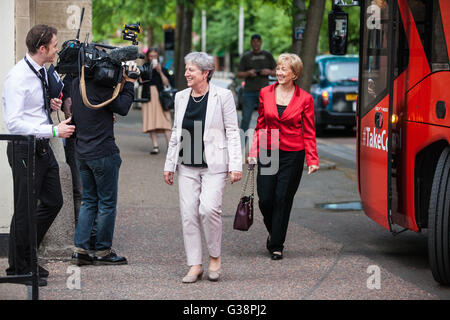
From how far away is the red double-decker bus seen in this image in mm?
6098

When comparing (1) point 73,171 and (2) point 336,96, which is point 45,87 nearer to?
(1) point 73,171

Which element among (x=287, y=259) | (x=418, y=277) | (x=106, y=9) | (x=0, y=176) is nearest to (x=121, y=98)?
(x=0, y=176)

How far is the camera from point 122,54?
6363mm

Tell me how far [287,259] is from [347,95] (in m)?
12.0

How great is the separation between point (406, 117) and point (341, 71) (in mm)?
12738

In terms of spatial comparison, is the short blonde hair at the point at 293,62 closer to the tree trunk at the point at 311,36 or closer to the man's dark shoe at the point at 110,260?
the man's dark shoe at the point at 110,260

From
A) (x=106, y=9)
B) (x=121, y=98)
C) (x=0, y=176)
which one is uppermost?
(x=106, y=9)

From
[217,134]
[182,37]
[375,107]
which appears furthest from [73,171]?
[182,37]

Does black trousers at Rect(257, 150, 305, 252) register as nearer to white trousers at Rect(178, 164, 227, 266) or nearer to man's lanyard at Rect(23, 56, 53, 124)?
white trousers at Rect(178, 164, 227, 266)

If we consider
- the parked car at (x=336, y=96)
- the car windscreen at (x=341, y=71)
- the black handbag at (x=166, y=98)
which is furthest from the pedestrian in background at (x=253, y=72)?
the car windscreen at (x=341, y=71)

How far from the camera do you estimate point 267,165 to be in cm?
729

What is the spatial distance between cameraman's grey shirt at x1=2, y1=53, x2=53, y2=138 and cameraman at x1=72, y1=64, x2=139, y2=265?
472 mm
